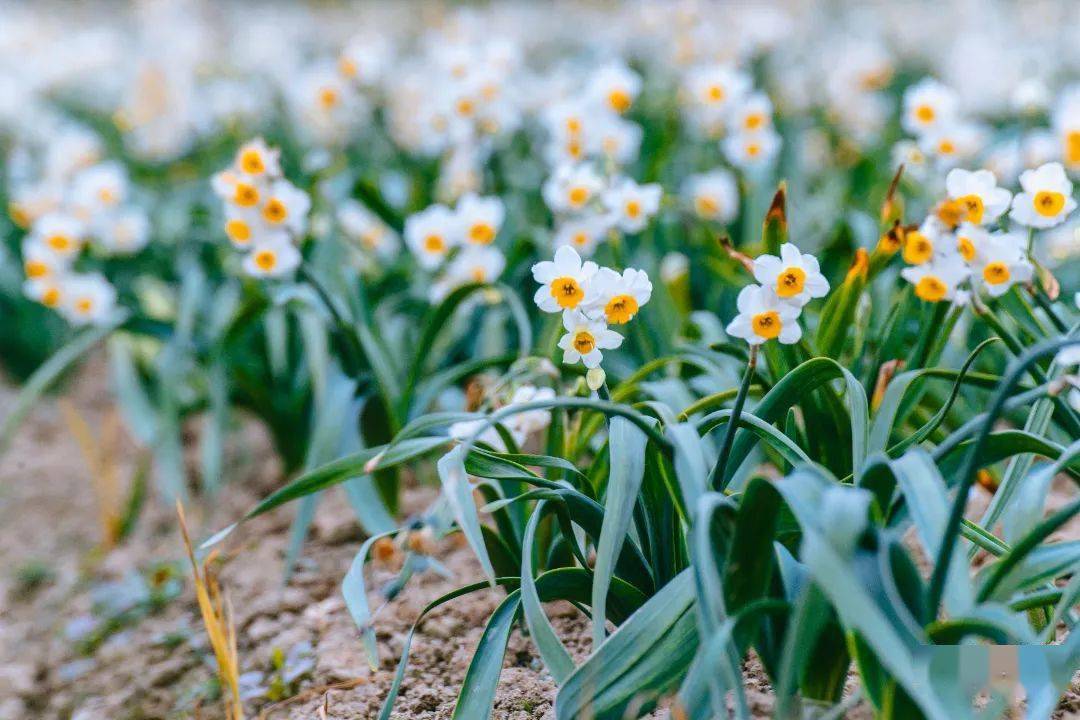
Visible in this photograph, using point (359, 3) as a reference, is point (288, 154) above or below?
below

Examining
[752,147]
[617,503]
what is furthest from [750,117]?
[617,503]

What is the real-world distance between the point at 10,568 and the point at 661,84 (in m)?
3.29

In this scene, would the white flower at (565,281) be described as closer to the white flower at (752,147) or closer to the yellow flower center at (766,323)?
the yellow flower center at (766,323)

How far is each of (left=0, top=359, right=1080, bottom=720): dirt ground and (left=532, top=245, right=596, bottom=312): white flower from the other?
55 centimetres

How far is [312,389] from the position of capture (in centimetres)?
254

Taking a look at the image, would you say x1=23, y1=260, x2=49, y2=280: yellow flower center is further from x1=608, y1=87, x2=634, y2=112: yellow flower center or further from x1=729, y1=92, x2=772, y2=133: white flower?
x1=729, y1=92, x2=772, y2=133: white flower

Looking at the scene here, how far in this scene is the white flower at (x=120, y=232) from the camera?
3.08 meters

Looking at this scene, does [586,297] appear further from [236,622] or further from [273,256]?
[236,622]

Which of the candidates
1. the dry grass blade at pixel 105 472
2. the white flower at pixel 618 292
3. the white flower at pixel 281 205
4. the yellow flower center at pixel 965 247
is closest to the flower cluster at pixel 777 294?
the white flower at pixel 618 292

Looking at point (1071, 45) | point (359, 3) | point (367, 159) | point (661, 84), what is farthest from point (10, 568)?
point (359, 3)

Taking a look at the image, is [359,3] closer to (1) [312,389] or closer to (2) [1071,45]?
(2) [1071,45]

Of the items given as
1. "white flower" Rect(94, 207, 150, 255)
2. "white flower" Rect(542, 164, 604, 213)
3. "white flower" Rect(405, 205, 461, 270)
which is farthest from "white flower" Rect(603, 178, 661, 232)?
"white flower" Rect(94, 207, 150, 255)

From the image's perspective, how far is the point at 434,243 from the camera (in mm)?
2475

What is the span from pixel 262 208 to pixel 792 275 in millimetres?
1175
